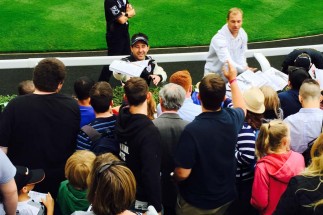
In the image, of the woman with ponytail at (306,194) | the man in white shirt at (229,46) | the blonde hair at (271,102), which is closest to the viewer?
the woman with ponytail at (306,194)

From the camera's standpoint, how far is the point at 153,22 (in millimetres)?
10969

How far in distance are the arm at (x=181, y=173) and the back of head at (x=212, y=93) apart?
0.53 metres

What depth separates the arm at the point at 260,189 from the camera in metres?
3.87

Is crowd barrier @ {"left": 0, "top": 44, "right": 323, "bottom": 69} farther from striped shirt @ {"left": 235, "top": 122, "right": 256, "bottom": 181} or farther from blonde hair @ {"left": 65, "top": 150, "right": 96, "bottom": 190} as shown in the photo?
blonde hair @ {"left": 65, "top": 150, "right": 96, "bottom": 190}

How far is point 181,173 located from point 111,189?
108 centimetres

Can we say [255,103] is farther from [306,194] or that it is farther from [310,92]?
[306,194]

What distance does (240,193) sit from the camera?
4293mm

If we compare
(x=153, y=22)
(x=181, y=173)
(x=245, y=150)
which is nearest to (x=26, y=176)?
(x=181, y=173)

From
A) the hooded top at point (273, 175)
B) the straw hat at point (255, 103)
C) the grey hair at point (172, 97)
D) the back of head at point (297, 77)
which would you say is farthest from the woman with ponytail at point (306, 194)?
the back of head at point (297, 77)

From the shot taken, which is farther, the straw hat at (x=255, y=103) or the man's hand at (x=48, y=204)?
the straw hat at (x=255, y=103)

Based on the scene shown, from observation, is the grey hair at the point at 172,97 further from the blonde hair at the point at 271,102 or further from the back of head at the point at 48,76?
the blonde hair at the point at 271,102

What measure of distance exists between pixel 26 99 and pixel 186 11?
7975 mm

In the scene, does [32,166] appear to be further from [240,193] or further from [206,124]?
[240,193]

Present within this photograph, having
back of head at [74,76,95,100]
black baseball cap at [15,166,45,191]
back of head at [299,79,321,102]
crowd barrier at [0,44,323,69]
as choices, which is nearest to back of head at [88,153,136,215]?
black baseball cap at [15,166,45,191]
